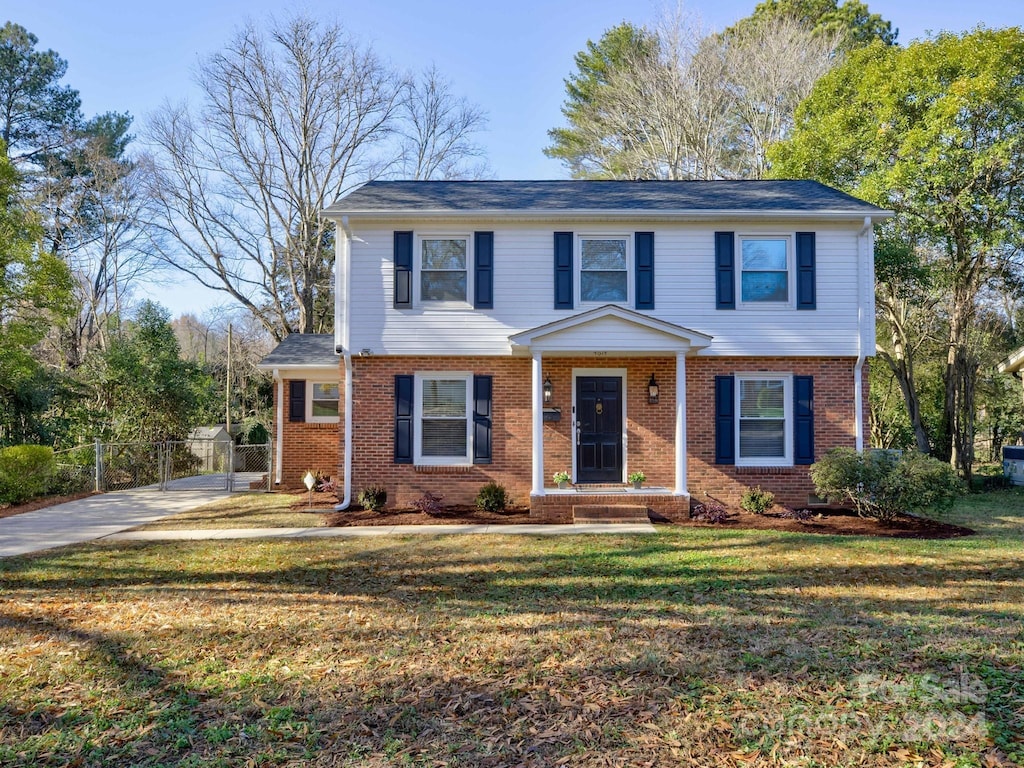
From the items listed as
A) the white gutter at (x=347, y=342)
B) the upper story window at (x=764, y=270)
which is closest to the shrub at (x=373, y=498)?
the white gutter at (x=347, y=342)

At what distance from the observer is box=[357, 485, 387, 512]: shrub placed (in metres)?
10.7

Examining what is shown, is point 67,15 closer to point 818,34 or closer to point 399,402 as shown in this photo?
point 399,402

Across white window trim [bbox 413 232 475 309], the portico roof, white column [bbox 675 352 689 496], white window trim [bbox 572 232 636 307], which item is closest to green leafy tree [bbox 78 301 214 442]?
white window trim [bbox 413 232 475 309]

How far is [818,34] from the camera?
77.1 ft

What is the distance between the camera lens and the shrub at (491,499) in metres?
10.5

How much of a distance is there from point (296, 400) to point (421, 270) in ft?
15.1

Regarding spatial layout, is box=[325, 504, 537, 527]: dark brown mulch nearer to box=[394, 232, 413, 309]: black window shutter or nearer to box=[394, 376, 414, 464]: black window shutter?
box=[394, 376, 414, 464]: black window shutter

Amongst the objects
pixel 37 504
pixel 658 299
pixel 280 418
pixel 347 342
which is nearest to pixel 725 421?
pixel 658 299

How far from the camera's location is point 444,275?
11102mm

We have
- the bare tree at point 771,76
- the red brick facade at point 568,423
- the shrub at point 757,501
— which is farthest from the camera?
the bare tree at point 771,76

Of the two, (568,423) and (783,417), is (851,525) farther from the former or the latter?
(568,423)

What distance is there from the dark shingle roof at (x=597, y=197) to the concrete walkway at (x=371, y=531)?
5.22 metres

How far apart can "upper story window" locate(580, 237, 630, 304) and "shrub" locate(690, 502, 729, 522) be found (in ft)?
12.1

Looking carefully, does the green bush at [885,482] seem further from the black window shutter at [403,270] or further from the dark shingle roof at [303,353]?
the dark shingle roof at [303,353]
